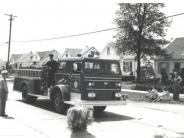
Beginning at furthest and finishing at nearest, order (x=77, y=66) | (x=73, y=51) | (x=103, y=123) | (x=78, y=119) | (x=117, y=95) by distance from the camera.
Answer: (x=73, y=51) < (x=117, y=95) < (x=77, y=66) < (x=103, y=123) < (x=78, y=119)

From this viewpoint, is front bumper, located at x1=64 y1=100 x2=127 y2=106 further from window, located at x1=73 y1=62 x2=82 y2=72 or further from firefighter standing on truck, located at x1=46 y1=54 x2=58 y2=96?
firefighter standing on truck, located at x1=46 y1=54 x2=58 y2=96

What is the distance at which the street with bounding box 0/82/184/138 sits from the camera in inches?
391

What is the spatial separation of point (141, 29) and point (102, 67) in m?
29.5

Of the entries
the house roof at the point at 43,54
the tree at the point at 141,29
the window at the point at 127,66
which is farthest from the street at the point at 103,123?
the house roof at the point at 43,54

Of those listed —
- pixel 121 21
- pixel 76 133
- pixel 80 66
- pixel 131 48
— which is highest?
pixel 121 21

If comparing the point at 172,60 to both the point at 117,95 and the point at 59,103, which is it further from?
the point at 59,103

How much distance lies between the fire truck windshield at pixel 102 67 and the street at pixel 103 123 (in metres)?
1.72

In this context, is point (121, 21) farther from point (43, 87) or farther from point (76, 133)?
point (76, 133)

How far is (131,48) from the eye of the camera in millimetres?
42125

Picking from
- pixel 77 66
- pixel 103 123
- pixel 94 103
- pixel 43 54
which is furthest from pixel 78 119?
pixel 43 54

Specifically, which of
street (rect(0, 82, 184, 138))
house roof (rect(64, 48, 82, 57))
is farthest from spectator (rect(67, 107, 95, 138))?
house roof (rect(64, 48, 82, 57))

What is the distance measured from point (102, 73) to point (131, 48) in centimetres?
2923

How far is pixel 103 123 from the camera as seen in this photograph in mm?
12000

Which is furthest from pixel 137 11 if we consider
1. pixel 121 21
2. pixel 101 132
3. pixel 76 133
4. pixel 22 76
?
pixel 76 133
